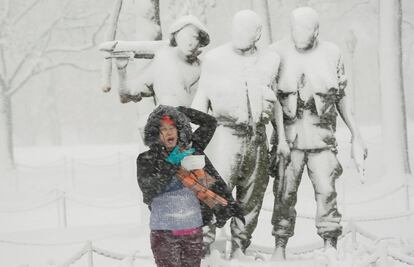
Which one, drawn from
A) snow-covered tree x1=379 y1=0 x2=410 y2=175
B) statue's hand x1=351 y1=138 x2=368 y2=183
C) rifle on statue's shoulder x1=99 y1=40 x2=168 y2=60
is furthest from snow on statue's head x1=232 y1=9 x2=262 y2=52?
snow-covered tree x1=379 y1=0 x2=410 y2=175

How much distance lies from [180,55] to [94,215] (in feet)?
22.7

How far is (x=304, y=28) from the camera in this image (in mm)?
4480

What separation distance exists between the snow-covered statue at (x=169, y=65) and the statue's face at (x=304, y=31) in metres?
0.71

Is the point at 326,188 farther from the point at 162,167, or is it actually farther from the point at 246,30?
the point at 162,167

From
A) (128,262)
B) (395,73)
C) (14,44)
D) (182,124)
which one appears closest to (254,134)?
(182,124)

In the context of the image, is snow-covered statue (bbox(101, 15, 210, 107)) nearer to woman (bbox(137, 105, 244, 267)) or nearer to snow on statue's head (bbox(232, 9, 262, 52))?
snow on statue's head (bbox(232, 9, 262, 52))

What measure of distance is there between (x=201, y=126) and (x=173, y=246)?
2.61ft

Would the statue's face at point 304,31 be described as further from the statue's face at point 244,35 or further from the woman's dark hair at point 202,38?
the woman's dark hair at point 202,38

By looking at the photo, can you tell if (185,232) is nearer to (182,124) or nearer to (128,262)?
(182,124)

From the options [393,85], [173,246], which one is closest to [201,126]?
[173,246]

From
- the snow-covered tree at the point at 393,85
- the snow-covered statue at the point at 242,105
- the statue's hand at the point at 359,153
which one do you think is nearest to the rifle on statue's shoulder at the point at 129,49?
the snow-covered statue at the point at 242,105

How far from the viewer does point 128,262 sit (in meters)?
4.76

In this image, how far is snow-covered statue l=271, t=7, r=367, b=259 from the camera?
4.54 m

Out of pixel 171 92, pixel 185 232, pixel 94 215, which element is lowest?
pixel 94 215
